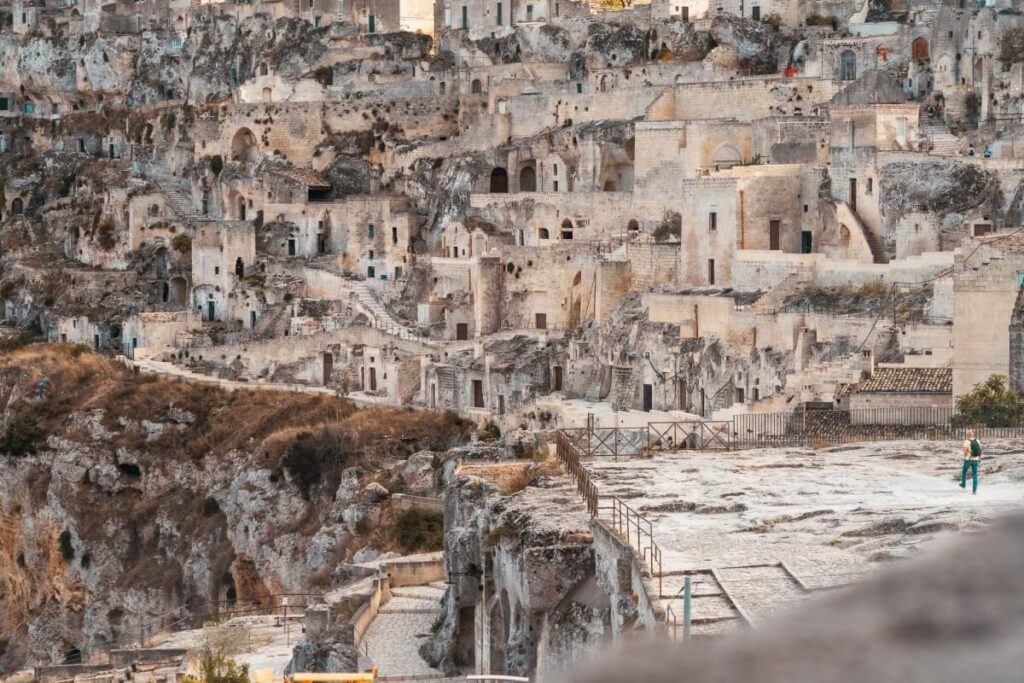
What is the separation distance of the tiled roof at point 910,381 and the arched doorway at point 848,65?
26.2m

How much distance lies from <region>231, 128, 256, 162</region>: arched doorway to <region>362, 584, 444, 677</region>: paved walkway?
1634 inches

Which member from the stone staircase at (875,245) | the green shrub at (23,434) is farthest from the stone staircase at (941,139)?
the green shrub at (23,434)

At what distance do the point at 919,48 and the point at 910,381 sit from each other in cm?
2805

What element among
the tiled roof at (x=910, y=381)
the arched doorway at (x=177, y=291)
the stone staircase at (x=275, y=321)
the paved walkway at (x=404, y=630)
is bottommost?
the paved walkway at (x=404, y=630)

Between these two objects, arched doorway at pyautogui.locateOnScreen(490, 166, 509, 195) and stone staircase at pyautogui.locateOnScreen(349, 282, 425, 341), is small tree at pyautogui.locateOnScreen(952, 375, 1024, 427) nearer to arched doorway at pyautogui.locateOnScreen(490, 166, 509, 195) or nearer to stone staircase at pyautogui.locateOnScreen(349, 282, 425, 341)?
stone staircase at pyautogui.locateOnScreen(349, 282, 425, 341)

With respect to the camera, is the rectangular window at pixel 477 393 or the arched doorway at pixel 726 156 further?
the arched doorway at pixel 726 156

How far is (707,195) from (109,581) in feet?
71.1

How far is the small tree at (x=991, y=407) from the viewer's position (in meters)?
27.1

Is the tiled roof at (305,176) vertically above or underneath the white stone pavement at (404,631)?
above

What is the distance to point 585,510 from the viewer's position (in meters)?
21.3

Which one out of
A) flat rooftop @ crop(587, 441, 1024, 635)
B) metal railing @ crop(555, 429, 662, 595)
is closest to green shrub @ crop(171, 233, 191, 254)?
metal railing @ crop(555, 429, 662, 595)

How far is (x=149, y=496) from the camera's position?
195 feet

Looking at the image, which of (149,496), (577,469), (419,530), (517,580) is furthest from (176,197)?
(517,580)

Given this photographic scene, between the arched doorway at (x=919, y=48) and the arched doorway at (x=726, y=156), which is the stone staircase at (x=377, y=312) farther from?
the arched doorway at (x=919, y=48)
